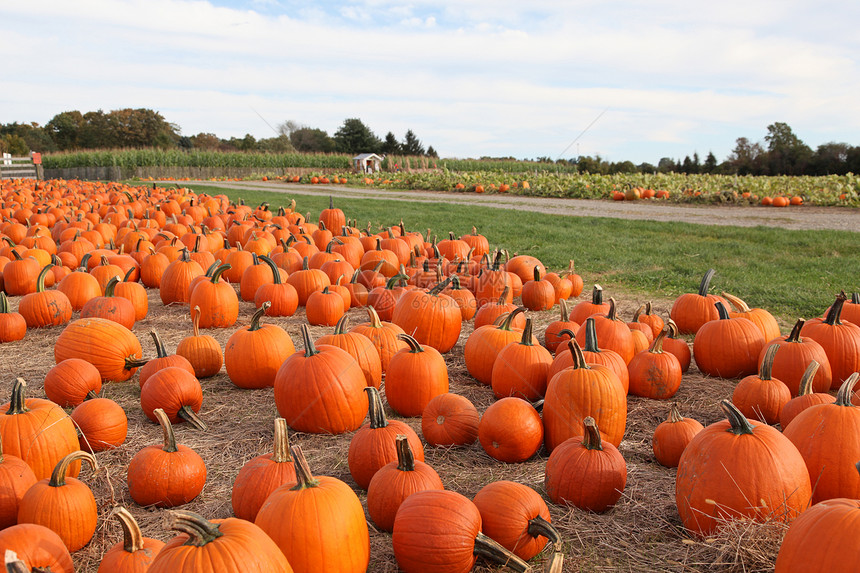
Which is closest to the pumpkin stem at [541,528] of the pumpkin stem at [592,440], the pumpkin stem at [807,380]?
the pumpkin stem at [592,440]

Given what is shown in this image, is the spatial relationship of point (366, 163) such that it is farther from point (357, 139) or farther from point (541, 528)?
point (541, 528)

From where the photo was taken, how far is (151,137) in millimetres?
67438

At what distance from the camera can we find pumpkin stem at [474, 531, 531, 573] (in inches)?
86.4

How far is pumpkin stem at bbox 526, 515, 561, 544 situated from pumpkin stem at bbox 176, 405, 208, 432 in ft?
7.17

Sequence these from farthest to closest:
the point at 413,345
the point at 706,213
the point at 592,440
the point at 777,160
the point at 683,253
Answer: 1. the point at 777,160
2. the point at 706,213
3. the point at 683,253
4. the point at 413,345
5. the point at 592,440

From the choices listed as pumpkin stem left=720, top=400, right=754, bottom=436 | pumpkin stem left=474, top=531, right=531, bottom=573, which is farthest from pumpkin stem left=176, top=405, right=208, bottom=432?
pumpkin stem left=720, top=400, right=754, bottom=436

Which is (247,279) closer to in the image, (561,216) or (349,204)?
(561,216)

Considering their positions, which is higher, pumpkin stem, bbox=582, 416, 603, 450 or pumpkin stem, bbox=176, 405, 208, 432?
pumpkin stem, bbox=582, 416, 603, 450

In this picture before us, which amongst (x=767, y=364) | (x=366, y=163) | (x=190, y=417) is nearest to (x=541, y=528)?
(x=767, y=364)

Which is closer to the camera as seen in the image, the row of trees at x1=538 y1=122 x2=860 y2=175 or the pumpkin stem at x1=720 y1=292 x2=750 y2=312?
the pumpkin stem at x1=720 y1=292 x2=750 y2=312

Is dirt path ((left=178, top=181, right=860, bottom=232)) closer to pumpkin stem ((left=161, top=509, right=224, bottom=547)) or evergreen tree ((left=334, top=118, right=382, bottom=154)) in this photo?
pumpkin stem ((left=161, top=509, right=224, bottom=547))

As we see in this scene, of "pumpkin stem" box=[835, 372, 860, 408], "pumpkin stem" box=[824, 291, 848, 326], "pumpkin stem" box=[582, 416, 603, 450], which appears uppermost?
"pumpkin stem" box=[824, 291, 848, 326]

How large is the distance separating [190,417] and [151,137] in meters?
73.2

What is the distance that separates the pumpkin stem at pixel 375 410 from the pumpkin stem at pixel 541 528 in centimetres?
83
